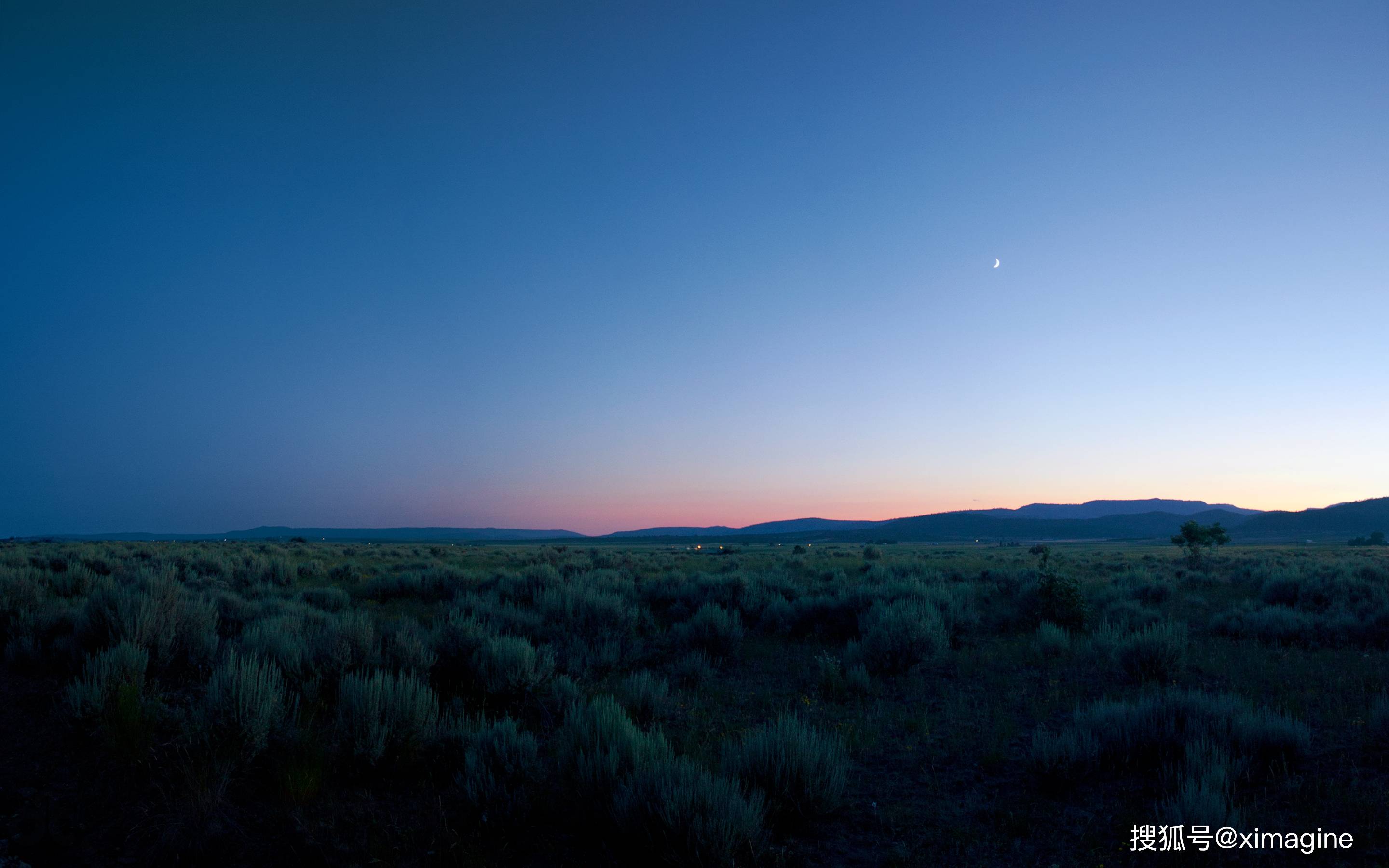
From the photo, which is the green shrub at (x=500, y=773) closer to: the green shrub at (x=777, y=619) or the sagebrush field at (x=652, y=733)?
the sagebrush field at (x=652, y=733)

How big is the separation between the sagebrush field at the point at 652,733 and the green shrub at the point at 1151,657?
5 cm

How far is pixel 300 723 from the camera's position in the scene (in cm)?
632

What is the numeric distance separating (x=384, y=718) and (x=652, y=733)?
7.96 ft

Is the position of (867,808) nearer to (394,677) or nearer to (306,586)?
(394,677)

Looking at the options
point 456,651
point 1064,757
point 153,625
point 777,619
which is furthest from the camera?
point 777,619

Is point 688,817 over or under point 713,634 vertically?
over

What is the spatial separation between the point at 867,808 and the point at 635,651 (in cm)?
531

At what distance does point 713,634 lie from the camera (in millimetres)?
10938

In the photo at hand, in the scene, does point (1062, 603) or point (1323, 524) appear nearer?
point (1062, 603)

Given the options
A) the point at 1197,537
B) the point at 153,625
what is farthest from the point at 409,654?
the point at 1197,537

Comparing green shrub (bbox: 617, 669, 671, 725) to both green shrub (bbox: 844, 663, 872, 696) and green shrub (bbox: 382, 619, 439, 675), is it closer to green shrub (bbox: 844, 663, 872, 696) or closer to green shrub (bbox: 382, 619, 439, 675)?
green shrub (bbox: 382, 619, 439, 675)

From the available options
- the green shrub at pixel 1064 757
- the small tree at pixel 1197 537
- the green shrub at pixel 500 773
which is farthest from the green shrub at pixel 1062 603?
the small tree at pixel 1197 537

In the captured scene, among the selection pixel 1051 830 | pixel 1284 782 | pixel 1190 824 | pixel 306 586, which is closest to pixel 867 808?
pixel 1051 830

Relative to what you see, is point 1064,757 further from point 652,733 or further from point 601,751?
point 601,751
